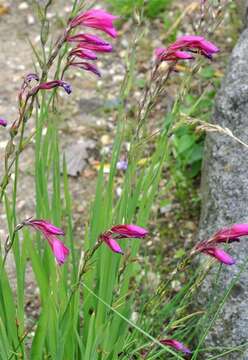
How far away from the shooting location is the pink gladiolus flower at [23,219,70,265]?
1542mm

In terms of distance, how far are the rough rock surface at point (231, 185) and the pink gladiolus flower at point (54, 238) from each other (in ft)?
3.94

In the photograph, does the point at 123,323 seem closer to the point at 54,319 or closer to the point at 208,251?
the point at 54,319

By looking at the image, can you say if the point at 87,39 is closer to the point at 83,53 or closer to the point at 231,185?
the point at 83,53

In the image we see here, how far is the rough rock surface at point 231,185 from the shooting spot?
269 cm

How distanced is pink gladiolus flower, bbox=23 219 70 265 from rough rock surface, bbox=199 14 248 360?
3.94 ft

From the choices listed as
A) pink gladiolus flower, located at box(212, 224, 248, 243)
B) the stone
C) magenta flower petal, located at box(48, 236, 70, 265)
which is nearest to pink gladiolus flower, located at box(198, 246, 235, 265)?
pink gladiolus flower, located at box(212, 224, 248, 243)

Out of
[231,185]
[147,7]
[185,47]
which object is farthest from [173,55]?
[147,7]

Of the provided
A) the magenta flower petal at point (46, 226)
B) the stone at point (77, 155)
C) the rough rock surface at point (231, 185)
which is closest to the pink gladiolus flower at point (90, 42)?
the magenta flower petal at point (46, 226)

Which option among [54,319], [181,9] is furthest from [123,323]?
[181,9]

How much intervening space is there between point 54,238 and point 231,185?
4.63 feet

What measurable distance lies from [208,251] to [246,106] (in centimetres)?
148

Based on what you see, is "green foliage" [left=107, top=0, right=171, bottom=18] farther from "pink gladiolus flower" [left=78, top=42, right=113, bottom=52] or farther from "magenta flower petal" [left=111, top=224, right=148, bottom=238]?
"magenta flower petal" [left=111, top=224, right=148, bottom=238]

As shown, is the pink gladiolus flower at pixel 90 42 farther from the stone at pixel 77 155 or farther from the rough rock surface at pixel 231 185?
the stone at pixel 77 155

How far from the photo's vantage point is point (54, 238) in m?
1.59
